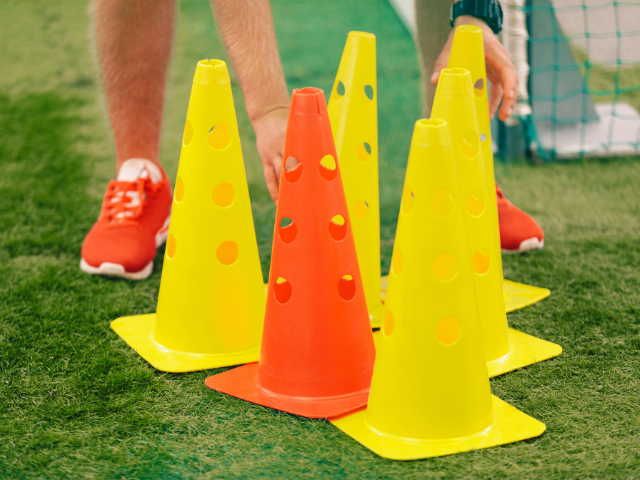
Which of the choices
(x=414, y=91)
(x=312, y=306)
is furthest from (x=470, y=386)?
(x=414, y=91)

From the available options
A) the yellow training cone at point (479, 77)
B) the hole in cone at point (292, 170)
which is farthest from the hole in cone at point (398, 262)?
the yellow training cone at point (479, 77)

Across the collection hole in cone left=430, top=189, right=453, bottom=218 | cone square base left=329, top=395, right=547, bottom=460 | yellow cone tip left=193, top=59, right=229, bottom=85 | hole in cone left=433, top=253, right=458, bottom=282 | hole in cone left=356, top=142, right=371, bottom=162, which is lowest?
cone square base left=329, top=395, right=547, bottom=460

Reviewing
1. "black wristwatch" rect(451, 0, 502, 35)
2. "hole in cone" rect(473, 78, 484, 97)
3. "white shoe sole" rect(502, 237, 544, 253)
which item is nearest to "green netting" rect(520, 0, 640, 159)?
"white shoe sole" rect(502, 237, 544, 253)

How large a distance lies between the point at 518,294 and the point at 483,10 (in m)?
0.64

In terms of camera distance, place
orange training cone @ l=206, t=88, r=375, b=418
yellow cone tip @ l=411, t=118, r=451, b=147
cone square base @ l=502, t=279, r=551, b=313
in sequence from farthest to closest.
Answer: cone square base @ l=502, t=279, r=551, b=313, orange training cone @ l=206, t=88, r=375, b=418, yellow cone tip @ l=411, t=118, r=451, b=147

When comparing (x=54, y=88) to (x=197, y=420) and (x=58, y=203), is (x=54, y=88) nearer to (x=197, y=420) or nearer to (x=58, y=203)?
(x=58, y=203)

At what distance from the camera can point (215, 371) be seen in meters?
1.33

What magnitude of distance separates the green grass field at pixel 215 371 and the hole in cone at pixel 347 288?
8.5 inches

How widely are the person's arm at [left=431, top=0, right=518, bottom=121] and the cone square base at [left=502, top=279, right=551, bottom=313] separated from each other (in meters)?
0.41

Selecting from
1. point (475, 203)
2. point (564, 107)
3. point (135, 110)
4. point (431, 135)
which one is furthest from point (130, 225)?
point (564, 107)

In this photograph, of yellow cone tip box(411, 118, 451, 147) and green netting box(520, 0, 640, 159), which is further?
green netting box(520, 0, 640, 159)

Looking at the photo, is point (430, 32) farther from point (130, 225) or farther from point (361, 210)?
point (130, 225)

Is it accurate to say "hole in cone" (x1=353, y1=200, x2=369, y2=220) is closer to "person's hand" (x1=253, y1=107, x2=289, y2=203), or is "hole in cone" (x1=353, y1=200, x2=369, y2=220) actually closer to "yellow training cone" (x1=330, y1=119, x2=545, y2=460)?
"person's hand" (x1=253, y1=107, x2=289, y2=203)

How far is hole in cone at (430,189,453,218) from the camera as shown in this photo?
1.03 m
